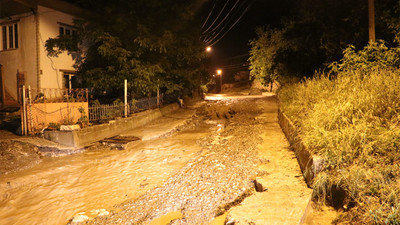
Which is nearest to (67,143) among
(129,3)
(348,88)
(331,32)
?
(129,3)

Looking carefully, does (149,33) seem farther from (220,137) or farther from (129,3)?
(220,137)

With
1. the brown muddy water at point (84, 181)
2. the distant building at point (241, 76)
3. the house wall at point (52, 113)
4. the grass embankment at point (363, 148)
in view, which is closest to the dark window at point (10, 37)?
the house wall at point (52, 113)

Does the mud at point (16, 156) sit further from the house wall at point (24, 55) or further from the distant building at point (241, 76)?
the distant building at point (241, 76)

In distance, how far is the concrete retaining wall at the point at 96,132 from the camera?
9.18 meters

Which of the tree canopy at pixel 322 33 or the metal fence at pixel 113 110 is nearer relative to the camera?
the metal fence at pixel 113 110

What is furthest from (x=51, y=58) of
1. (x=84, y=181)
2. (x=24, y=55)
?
(x=84, y=181)

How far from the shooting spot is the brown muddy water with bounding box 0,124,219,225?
5.16 m

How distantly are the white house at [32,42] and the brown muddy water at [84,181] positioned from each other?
7525 millimetres

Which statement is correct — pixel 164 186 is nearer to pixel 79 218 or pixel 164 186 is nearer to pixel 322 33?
pixel 79 218

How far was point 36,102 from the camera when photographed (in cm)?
972

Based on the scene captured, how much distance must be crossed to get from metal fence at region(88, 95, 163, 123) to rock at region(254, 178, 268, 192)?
7728 millimetres

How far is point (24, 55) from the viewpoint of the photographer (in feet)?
45.2

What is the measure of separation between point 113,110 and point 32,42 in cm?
631

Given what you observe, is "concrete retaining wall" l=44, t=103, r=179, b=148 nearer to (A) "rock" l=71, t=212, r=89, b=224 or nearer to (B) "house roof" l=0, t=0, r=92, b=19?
(A) "rock" l=71, t=212, r=89, b=224
